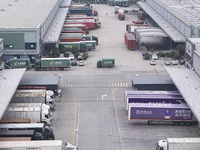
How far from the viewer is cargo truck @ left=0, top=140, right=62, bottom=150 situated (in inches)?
1596

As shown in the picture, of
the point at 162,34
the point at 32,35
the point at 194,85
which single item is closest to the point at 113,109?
the point at 194,85

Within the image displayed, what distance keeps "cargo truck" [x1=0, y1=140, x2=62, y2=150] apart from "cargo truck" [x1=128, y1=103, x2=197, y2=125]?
43.1ft

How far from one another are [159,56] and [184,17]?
16850 mm

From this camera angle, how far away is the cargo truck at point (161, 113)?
50594 mm

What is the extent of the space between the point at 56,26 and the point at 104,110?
51.5 meters

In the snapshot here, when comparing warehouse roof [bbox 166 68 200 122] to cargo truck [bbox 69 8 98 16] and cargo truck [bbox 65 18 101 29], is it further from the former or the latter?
cargo truck [bbox 69 8 98 16]

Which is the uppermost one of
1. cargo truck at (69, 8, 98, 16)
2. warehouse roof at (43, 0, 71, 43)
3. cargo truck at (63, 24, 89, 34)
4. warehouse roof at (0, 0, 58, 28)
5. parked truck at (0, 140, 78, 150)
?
warehouse roof at (0, 0, 58, 28)

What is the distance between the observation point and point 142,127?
5112cm

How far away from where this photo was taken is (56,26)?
4094 inches

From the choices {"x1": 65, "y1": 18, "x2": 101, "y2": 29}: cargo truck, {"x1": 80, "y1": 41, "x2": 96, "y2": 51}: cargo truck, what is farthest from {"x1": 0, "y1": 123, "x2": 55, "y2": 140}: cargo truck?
{"x1": 65, "y1": 18, "x2": 101, "y2": 29}: cargo truck

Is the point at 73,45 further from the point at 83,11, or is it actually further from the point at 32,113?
the point at 83,11

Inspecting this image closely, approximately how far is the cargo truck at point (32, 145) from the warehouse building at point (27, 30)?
4092cm

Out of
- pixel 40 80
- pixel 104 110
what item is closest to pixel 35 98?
pixel 40 80

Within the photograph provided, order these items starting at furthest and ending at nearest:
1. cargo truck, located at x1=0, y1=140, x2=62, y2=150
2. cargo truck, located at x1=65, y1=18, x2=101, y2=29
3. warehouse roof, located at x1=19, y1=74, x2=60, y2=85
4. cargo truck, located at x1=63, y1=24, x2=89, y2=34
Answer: cargo truck, located at x1=65, y1=18, x2=101, y2=29 → cargo truck, located at x1=63, y1=24, x2=89, y2=34 → warehouse roof, located at x1=19, y1=74, x2=60, y2=85 → cargo truck, located at x1=0, y1=140, x2=62, y2=150
